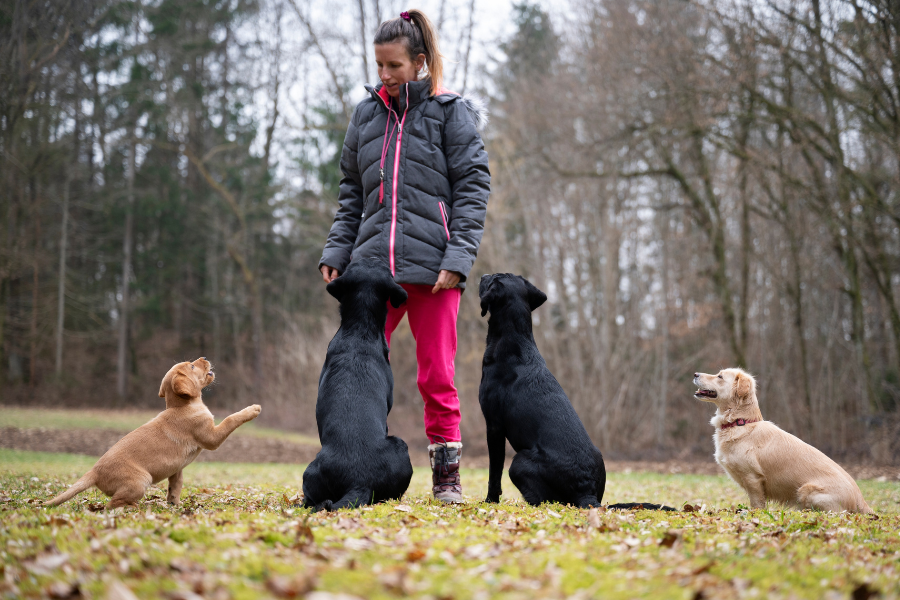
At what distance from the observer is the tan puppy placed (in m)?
3.86

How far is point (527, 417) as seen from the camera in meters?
4.11

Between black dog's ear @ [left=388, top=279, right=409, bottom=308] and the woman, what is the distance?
97 millimetres

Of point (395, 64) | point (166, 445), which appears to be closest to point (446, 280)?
point (395, 64)

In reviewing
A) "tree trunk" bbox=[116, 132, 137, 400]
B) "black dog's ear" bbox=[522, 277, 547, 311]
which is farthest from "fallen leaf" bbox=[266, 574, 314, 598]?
"tree trunk" bbox=[116, 132, 137, 400]

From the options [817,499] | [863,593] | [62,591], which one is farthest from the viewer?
[817,499]

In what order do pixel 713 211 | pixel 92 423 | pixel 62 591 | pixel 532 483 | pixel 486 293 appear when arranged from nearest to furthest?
pixel 62 591 < pixel 532 483 < pixel 486 293 < pixel 713 211 < pixel 92 423

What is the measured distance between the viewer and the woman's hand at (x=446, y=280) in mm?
4164

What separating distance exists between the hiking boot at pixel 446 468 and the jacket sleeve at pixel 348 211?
145cm

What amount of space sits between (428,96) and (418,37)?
1.27 feet

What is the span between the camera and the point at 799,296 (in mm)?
13578

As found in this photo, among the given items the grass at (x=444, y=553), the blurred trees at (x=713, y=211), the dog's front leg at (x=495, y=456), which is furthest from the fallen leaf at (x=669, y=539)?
the blurred trees at (x=713, y=211)

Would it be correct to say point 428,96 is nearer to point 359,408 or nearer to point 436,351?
point 436,351

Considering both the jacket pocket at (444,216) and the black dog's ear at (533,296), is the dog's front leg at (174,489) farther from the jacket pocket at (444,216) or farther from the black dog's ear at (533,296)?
the black dog's ear at (533,296)

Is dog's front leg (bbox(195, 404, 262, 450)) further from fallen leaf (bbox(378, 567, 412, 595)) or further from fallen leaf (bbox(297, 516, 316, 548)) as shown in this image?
fallen leaf (bbox(378, 567, 412, 595))
